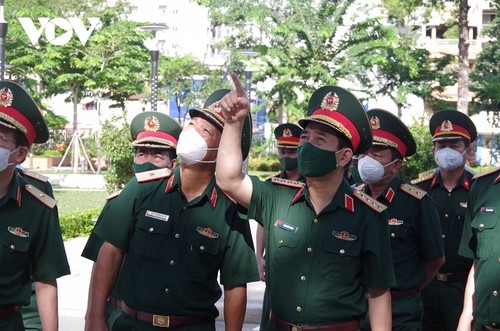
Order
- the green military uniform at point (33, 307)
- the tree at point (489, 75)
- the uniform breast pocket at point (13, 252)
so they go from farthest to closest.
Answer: the tree at point (489, 75)
the green military uniform at point (33, 307)
the uniform breast pocket at point (13, 252)

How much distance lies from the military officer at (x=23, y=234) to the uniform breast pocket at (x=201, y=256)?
0.61 meters

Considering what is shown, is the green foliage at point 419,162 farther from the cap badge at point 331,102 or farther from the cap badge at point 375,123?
the cap badge at point 331,102

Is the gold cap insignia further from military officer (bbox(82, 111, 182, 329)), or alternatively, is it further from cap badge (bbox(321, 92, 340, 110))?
cap badge (bbox(321, 92, 340, 110))

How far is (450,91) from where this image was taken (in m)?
66.1

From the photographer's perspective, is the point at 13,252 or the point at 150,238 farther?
the point at 150,238

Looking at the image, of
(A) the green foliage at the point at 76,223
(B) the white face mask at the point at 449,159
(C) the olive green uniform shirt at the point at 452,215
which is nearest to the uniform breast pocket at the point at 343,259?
(C) the olive green uniform shirt at the point at 452,215

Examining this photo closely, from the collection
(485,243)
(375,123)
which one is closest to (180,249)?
(485,243)

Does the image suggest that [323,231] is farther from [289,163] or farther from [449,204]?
[289,163]

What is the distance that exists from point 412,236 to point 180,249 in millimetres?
2058

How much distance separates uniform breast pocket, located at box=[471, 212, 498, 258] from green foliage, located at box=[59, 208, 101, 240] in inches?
560

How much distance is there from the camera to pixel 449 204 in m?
7.93

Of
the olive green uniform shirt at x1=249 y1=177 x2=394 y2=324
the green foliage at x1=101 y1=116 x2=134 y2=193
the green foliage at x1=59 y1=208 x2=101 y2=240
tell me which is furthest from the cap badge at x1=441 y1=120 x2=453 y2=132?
the green foliage at x1=101 y1=116 x2=134 y2=193

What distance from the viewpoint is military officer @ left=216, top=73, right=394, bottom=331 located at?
470cm

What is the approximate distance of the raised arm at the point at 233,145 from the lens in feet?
14.6
